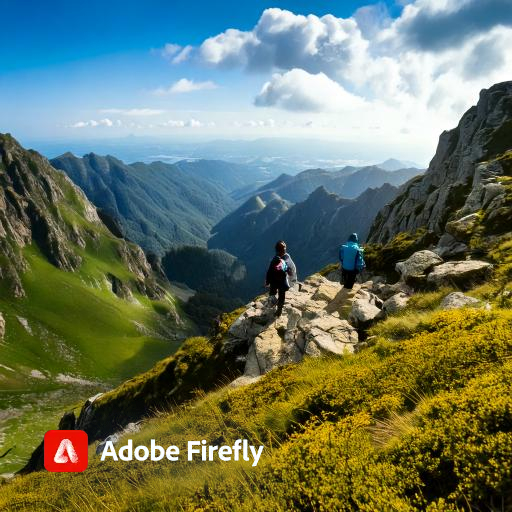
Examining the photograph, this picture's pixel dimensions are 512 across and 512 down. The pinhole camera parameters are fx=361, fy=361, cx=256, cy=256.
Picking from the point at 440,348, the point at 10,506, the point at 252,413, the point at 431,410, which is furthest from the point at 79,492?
the point at 440,348

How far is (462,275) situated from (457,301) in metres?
4.89

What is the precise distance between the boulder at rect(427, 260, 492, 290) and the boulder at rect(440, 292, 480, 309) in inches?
148

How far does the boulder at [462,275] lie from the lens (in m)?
18.4

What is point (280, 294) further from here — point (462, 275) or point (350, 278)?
point (462, 275)

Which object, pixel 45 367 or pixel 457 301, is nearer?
pixel 457 301

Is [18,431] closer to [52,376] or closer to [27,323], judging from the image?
[52,376]

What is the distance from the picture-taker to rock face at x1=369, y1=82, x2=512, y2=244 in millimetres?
35875

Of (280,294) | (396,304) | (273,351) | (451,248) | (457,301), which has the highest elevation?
(451,248)

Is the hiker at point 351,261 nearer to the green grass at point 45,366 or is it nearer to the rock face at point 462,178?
the rock face at point 462,178

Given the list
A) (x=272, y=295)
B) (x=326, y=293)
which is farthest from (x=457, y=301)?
(x=272, y=295)

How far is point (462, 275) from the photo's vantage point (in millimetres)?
18734

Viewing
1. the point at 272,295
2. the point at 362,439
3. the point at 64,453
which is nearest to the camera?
the point at 362,439

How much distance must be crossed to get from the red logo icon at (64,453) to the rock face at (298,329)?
7.29 meters

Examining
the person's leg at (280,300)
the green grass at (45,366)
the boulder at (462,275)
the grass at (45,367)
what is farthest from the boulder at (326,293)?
the grass at (45,367)
